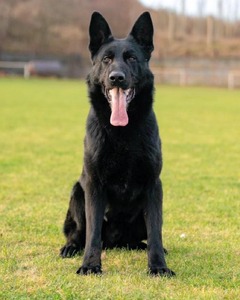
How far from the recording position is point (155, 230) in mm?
4305

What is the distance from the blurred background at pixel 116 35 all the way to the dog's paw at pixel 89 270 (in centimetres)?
4284

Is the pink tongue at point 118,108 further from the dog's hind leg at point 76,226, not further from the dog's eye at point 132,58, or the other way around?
the dog's hind leg at point 76,226

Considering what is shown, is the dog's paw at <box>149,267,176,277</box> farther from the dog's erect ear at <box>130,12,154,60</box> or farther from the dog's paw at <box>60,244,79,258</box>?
the dog's erect ear at <box>130,12,154,60</box>

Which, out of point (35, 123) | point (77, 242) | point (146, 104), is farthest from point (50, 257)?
point (35, 123)

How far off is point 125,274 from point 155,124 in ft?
3.97

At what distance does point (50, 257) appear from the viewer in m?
4.56

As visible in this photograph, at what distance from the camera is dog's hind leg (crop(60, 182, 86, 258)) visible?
15.3ft

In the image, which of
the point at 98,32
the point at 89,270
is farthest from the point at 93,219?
the point at 98,32

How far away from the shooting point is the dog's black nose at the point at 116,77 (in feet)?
13.1

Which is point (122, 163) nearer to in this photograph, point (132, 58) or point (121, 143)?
point (121, 143)

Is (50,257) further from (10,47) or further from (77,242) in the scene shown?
(10,47)

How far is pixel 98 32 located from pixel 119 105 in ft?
2.18

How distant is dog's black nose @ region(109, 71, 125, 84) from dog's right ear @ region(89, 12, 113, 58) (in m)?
0.49

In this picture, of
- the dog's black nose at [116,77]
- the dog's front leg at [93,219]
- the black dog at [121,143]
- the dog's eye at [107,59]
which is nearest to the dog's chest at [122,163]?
the black dog at [121,143]
